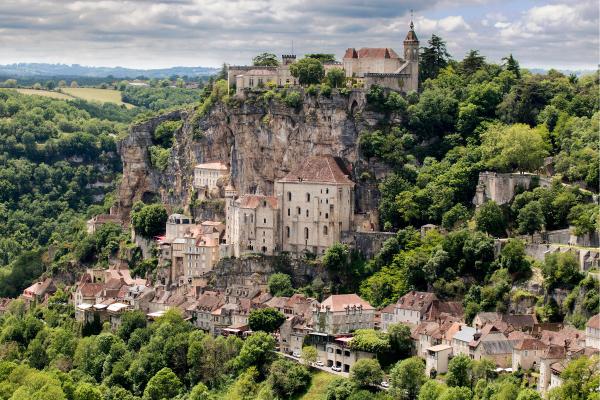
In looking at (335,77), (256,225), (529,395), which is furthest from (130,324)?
(529,395)

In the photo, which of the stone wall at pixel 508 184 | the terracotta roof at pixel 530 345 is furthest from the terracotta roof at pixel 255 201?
the terracotta roof at pixel 530 345

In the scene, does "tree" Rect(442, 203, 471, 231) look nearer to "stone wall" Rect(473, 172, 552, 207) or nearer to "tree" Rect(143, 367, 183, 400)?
"stone wall" Rect(473, 172, 552, 207)

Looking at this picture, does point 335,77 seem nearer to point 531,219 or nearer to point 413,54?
point 413,54

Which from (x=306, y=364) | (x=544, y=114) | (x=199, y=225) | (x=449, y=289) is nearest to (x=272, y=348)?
(x=306, y=364)

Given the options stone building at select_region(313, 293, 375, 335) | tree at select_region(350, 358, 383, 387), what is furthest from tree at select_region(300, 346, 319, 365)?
tree at select_region(350, 358, 383, 387)

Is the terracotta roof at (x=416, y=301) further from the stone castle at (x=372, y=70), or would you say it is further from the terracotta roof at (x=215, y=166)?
the terracotta roof at (x=215, y=166)
